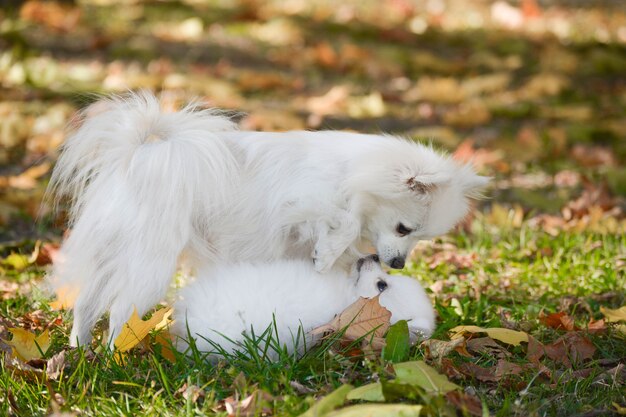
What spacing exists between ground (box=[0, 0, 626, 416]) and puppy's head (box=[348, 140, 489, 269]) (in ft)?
1.34

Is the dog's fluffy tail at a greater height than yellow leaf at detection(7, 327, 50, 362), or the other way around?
the dog's fluffy tail

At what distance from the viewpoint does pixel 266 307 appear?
3072 mm

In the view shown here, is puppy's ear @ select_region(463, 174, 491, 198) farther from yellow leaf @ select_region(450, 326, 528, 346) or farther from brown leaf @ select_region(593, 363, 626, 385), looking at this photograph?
brown leaf @ select_region(593, 363, 626, 385)

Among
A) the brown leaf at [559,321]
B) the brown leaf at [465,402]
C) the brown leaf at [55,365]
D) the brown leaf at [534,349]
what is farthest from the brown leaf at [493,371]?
the brown leaf at [55,365]

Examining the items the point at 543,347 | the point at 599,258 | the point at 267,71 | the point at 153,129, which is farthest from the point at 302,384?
the point at 267,71

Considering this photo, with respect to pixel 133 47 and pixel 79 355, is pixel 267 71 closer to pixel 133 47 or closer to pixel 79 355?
pixel 133 47

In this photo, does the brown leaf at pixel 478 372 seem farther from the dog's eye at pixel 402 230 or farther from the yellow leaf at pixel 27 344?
the yellow leaf at pixel 27 344

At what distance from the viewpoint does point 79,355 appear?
298 cm

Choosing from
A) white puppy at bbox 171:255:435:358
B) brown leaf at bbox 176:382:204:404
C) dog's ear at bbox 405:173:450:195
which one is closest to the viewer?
brown leaf at bbox 176:382:204:404

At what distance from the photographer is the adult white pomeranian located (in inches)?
125

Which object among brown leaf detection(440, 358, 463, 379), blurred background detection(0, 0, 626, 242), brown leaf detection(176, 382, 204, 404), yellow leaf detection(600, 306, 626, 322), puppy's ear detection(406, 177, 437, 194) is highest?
puppy's ear detection(406, 177, 437, 194)

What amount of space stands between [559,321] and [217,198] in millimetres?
1567

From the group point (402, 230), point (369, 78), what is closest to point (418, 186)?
point (402, 230)

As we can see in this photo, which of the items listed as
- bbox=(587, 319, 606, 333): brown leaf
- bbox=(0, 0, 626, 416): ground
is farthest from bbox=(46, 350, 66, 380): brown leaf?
bbox=(587, 319, 606, 333): brown leaf
